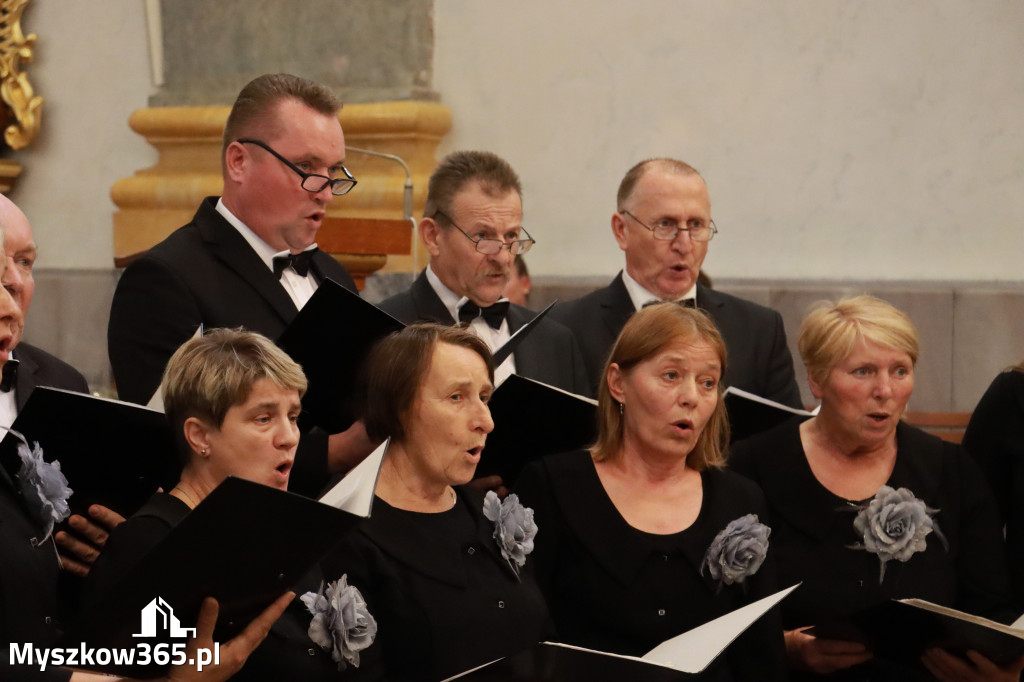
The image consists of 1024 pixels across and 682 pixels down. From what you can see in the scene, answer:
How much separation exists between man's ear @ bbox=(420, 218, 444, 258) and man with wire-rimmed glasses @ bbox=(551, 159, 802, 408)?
0.56m

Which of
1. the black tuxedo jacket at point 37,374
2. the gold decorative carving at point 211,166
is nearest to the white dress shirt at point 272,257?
the black tuxedo jacket at point 37,374

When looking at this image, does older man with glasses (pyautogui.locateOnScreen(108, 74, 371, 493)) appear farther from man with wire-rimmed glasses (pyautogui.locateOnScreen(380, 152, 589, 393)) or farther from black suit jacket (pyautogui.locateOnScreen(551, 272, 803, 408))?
black suit jacket (pyautogui.locateOnScreen(551, 272, 803, 408))

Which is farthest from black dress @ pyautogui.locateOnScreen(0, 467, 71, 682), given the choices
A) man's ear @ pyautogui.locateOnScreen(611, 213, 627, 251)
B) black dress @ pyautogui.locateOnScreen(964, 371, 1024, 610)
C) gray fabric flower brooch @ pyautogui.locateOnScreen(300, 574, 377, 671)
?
black dress @ pyautogui.locateOnScreen(964, 371, 1024, 610)

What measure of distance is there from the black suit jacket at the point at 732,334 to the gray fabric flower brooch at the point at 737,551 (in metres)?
1.02

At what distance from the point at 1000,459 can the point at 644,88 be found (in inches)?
124

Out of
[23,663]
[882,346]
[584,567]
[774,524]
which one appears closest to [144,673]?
[23,663]

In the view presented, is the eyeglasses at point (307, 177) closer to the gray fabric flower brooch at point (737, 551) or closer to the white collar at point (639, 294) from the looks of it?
the white collar at point (639, 294)

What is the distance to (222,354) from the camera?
8.66ft

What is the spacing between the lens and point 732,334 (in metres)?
4.05

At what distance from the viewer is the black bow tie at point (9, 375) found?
291cm

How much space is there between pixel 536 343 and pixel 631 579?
0.90m

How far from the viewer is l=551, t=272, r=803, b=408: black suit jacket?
4031 millimetres

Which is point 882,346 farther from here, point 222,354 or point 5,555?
point 5,555

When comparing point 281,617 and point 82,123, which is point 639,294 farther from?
point 82,123
